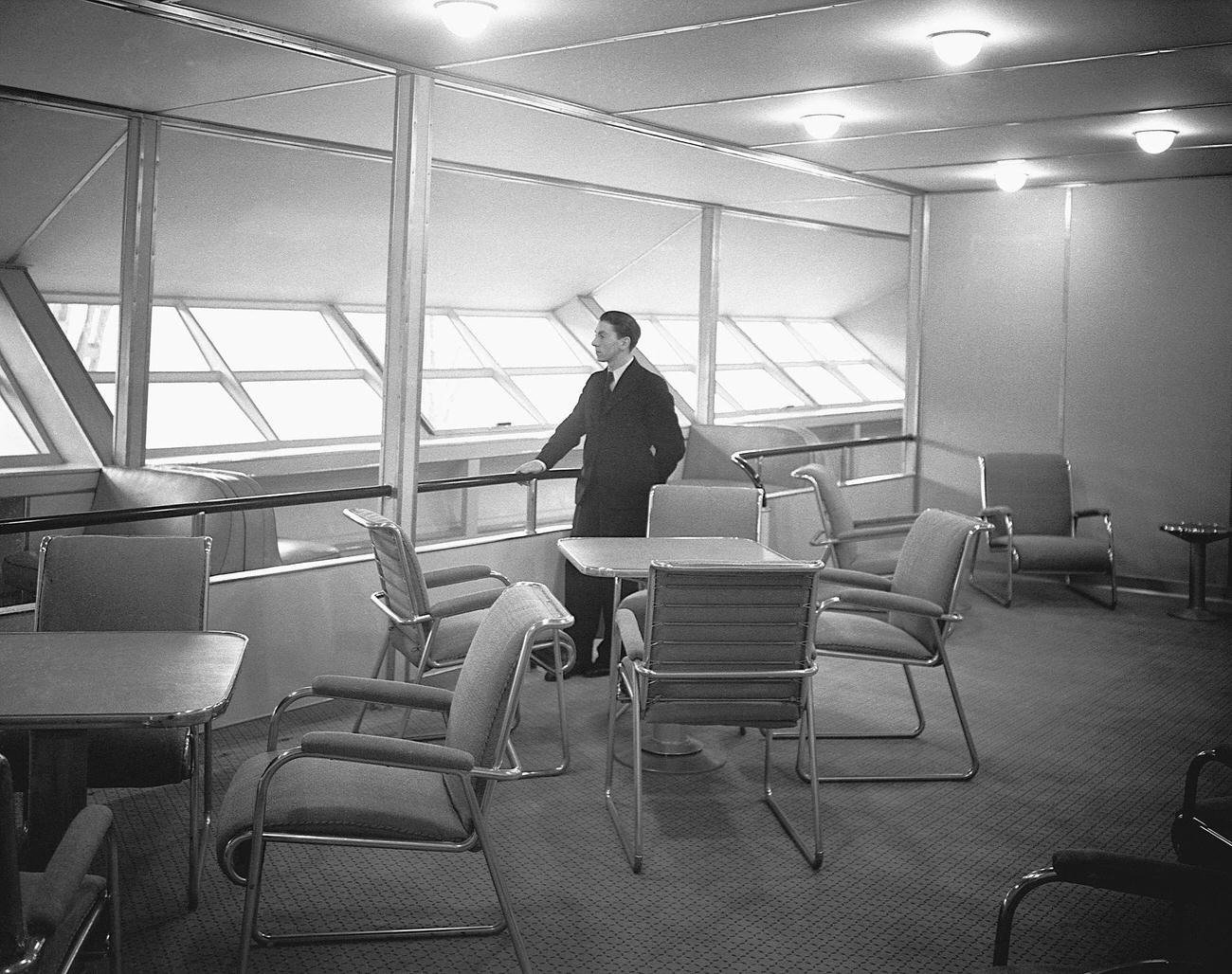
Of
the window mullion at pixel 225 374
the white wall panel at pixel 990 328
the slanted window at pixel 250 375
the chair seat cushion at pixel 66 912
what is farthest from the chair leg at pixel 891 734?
the window mullion at pixel 225 374

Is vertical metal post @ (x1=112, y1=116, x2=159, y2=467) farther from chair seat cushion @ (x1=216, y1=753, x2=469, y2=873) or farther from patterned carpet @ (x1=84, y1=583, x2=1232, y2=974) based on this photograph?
chair seat cushion @ (x1=216, y1=753, x2=469, y2=873)

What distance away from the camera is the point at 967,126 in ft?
21.3

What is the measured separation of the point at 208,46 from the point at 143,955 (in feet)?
11.3

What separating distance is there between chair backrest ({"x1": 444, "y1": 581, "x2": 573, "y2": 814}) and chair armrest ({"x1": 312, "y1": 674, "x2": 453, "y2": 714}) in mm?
54

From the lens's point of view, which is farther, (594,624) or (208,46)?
(594,624)

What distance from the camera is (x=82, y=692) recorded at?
2.63 meters

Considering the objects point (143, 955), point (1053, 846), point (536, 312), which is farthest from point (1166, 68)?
point (536, 312)

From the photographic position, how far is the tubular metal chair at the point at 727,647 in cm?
353

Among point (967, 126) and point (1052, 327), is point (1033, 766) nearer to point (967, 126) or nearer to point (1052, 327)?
point (967, 126)

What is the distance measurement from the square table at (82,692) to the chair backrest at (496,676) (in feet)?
1.71

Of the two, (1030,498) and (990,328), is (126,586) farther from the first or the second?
(990,328)

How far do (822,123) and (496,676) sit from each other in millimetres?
4319

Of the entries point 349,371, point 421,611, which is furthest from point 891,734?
point 349,371

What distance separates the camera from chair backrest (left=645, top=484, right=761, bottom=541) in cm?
525
